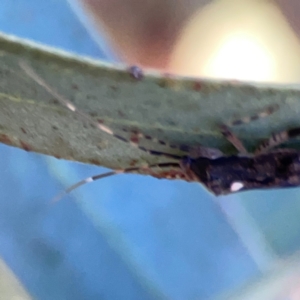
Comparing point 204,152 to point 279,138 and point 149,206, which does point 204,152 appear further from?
point 149,206

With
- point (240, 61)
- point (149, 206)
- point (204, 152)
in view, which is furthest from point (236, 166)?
point (240, 61)

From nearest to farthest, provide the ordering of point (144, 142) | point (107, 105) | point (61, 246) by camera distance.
→ 1. point (107, 105)
2. point (144, 142)
3. point (61, 246)

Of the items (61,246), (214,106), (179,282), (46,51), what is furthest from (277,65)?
(46,51)

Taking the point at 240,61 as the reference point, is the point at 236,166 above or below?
below

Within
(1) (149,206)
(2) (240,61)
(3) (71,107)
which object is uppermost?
(2) (240,61)

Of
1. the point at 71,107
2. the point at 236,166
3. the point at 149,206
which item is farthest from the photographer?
the point at 149,206

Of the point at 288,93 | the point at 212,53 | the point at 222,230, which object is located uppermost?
the point at 212,53

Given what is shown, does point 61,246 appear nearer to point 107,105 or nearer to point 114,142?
point 114,142
